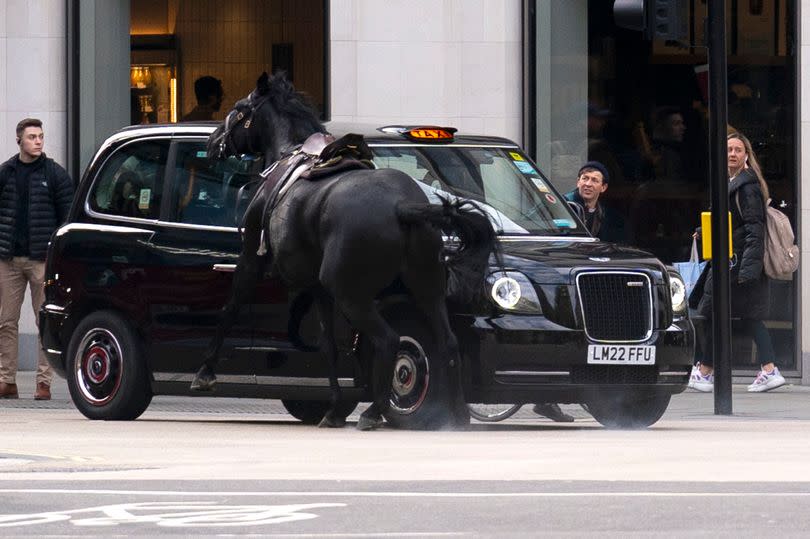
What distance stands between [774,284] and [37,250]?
6.18m

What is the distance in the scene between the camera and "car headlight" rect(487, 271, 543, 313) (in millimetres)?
12469

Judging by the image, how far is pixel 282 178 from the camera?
1306 cm

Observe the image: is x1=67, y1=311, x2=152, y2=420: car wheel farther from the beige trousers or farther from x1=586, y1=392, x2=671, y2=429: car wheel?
x1=586, y1=392, x2=671, y2=429: car wheel

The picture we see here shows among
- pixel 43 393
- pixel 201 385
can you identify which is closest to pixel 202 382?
pixel 201 385

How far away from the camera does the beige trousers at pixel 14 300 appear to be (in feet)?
55.0

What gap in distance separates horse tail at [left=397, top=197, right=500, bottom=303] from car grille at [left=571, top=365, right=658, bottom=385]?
0.71m

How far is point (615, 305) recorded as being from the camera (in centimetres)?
1276

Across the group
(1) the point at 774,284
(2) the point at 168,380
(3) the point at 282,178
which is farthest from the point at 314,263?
(1) the point at 774,284

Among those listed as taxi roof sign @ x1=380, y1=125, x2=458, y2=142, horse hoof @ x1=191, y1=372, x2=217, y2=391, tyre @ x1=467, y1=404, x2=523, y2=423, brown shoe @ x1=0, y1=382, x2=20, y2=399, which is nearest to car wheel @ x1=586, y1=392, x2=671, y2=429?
tyre @ x1=467, y1=404, x2=523, y2=423

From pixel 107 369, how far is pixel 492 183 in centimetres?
260

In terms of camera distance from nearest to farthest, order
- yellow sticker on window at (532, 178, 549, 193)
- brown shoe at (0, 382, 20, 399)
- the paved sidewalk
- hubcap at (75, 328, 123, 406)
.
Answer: yellow sticker on window at (532, 178, 549, 193) < hubcap at (75, 328, 123, 406) < the paved sidewalk < brown shoe at (0, 382, 20, 399)

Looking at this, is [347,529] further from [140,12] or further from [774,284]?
[140,12]

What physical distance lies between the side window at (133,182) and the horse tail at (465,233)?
216cm

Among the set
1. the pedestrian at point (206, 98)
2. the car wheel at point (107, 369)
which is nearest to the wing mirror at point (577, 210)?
the car wheel at point (107, 369)
